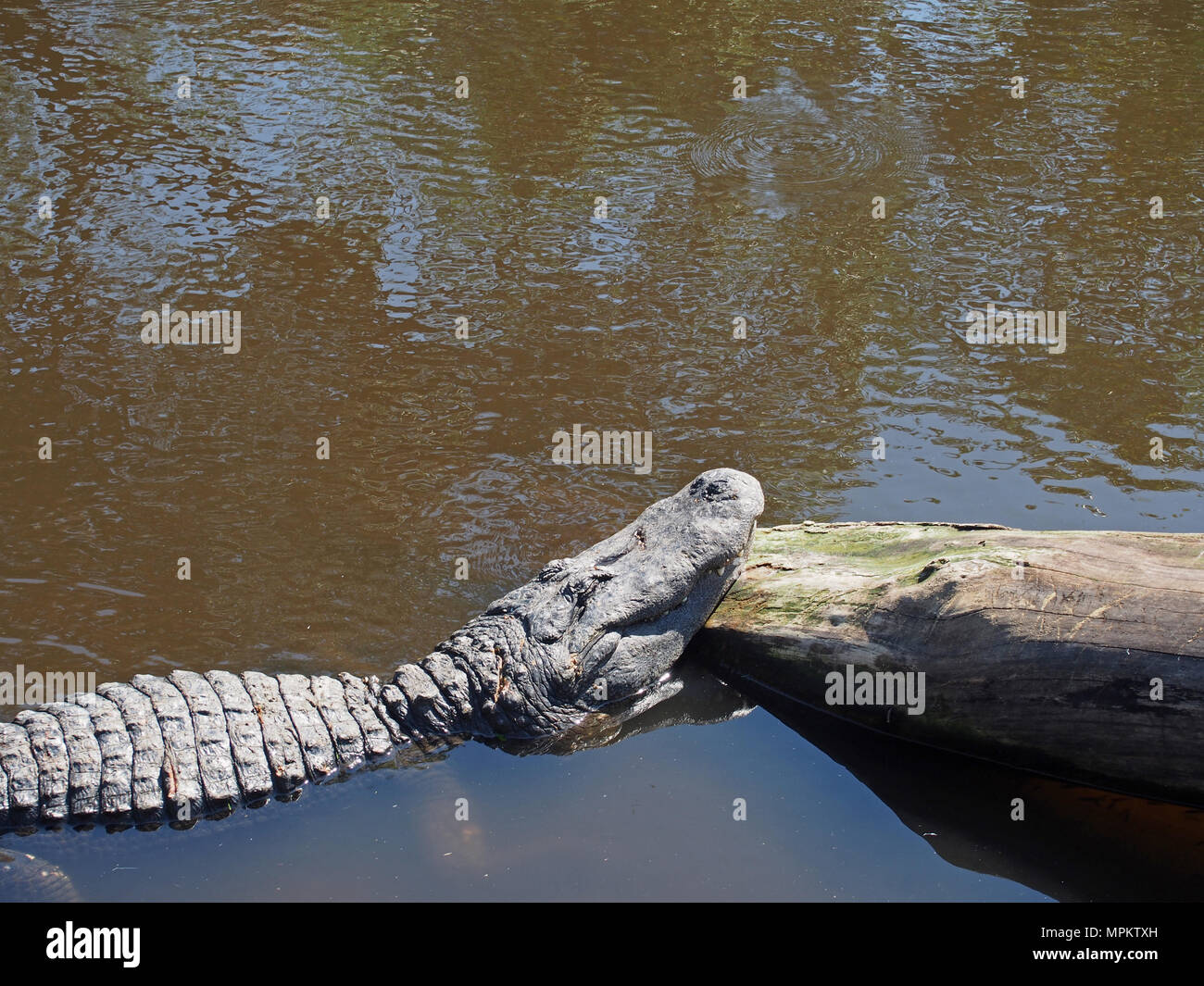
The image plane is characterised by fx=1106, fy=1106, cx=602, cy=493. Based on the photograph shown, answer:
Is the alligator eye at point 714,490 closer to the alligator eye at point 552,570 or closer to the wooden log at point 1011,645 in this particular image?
the wooden log at point 1011,645

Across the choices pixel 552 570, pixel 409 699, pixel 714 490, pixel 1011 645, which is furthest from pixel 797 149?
pixel 409 699

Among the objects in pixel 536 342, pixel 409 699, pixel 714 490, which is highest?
pixel 536 342

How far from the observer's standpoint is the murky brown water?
4230mm

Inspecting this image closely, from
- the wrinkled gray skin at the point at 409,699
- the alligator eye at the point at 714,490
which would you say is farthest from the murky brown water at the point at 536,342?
the alligator eye at the point at 714,490

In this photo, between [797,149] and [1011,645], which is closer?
[1011,645]

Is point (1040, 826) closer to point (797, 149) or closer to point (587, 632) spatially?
point (587, 632)

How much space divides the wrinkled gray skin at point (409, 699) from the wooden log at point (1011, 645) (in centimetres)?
41

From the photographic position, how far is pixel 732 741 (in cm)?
441

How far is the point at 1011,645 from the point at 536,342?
3.90m

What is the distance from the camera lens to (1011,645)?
387 centimetres

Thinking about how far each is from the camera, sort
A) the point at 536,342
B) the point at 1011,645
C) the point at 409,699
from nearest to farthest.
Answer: the point at 1011,645
the point at 409,699
the point at 536,342

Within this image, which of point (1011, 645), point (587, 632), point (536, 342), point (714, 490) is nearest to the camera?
point (1011, 645)

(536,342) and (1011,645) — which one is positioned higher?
(536,342)

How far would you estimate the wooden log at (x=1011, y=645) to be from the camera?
363 centimetres
